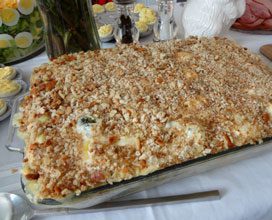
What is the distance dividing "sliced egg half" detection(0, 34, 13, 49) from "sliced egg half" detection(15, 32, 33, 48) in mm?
21

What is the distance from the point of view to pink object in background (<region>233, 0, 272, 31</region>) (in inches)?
41.5

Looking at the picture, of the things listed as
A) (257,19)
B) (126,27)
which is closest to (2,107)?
(126,27)

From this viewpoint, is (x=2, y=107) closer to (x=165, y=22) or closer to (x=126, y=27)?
(x=126, y=27)

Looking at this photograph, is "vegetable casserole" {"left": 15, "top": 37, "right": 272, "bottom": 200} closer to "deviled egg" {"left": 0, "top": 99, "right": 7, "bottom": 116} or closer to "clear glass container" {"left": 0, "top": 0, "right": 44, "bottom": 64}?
"deviled egg" {"left": 0, "top": 99, "right": 7, "bottom": 116}

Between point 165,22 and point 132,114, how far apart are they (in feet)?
1.67

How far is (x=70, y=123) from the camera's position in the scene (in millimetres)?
536

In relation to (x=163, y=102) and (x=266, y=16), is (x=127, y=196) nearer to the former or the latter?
(x=163, y=102)

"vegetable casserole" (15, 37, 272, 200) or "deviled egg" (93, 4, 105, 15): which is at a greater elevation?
"vegetable casserole" (15, 37, 272, 200)

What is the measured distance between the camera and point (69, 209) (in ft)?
1.72

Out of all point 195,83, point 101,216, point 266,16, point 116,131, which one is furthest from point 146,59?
point 266,16

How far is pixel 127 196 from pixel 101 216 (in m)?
0.06

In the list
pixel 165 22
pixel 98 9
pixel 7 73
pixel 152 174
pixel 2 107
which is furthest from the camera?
pixel 98 9

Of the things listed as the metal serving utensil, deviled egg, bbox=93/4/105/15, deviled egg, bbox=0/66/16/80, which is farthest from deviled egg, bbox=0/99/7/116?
deviled egg, bbox=93/4/105/15

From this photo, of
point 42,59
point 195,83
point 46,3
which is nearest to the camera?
point 195,83
